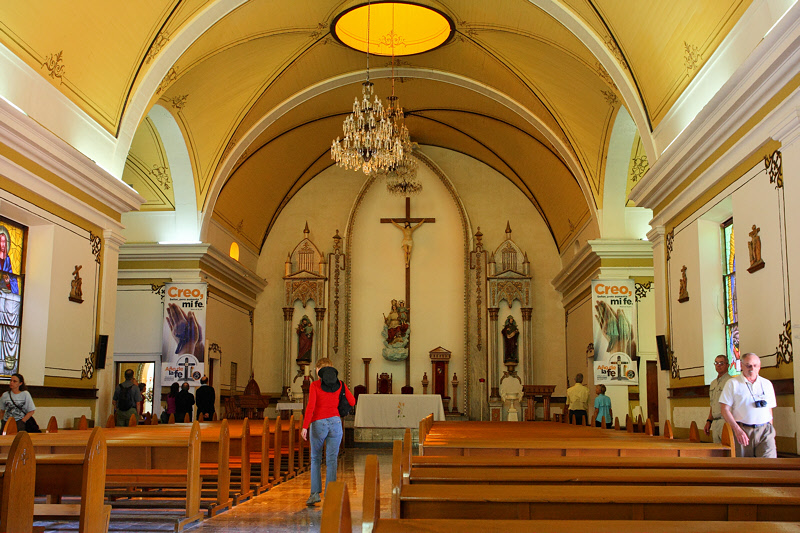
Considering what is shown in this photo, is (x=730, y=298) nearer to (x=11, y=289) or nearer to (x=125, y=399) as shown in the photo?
(x=125, y=399)

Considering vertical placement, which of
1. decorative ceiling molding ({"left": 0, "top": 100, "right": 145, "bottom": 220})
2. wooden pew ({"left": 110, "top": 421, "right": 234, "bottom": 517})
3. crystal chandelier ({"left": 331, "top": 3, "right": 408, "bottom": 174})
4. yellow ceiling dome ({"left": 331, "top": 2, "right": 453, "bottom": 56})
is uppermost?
yellow ceiling dome ({"left": 331, "top": 2, "right": 453, "bottom": 56})

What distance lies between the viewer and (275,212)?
65.4ft

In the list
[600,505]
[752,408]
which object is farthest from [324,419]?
[600,505]

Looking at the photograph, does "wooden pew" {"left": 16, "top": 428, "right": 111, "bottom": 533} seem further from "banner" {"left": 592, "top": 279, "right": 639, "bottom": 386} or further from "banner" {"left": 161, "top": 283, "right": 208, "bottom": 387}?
"banner" {"left": 592, "top": 279, "right": 639, "bottom": 386}

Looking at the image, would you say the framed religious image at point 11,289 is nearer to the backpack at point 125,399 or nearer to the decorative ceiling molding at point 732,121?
the backpack at point 125,399

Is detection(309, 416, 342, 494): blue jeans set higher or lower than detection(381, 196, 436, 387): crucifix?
lower

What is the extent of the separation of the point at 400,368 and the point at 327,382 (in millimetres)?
11958

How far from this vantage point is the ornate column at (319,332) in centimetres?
1914

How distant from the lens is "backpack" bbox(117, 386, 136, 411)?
11.3m

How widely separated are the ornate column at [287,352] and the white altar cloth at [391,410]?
369cm

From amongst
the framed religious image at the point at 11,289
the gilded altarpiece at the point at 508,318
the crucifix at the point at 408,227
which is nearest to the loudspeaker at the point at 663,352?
the gilded altarpiece at the point at 508,318

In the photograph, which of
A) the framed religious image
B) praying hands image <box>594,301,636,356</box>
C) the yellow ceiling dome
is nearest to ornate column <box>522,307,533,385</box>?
praying hands image <box>594,301,636,356</box>

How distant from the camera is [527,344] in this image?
61.8 ft

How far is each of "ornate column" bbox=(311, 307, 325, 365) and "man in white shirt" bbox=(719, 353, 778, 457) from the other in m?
13.6
